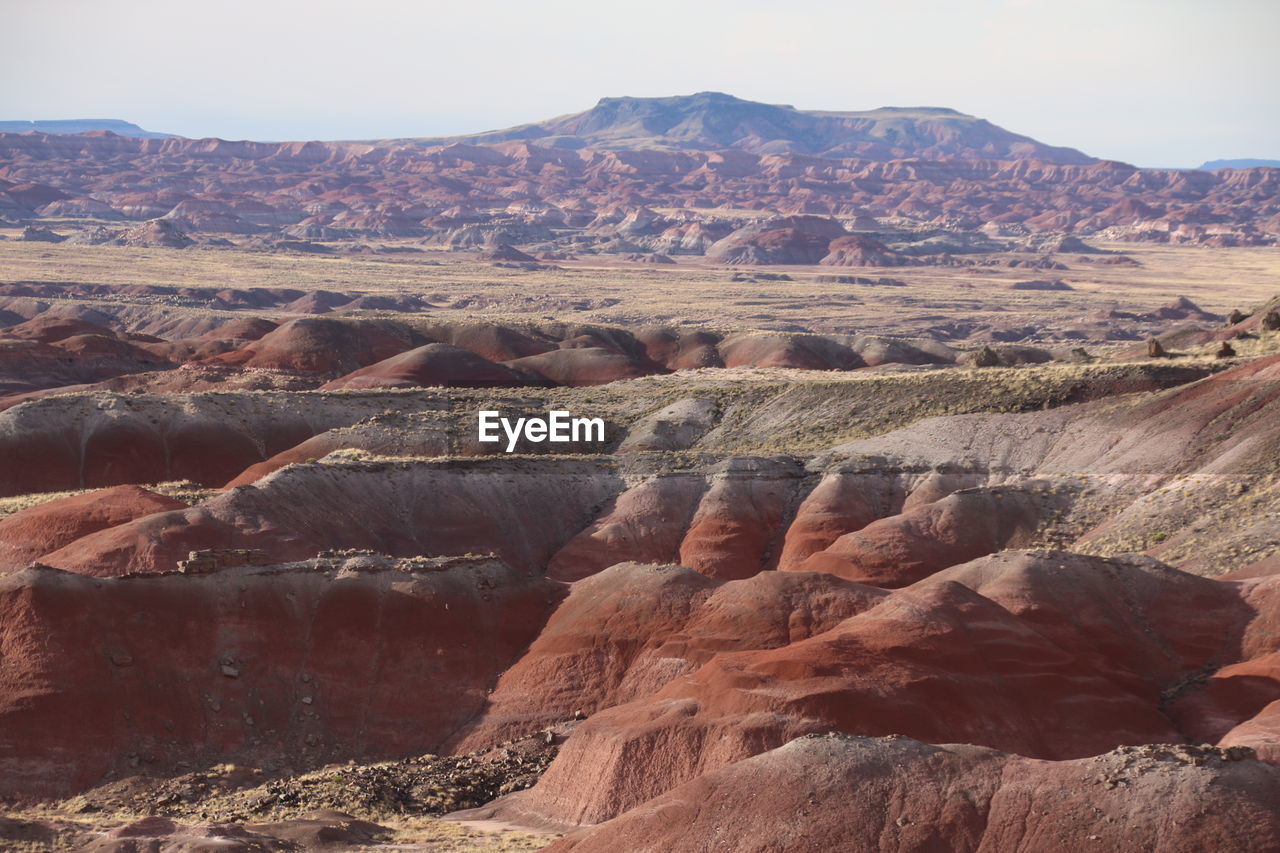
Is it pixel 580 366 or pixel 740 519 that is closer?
pixel 740 519

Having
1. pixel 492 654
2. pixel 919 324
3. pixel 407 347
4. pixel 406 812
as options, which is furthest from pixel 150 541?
Result: pixel 919 324

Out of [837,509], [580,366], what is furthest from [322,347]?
[837,509]

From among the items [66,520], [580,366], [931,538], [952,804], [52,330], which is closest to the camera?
[952,804]

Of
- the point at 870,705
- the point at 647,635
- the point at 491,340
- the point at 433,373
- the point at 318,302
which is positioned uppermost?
the point at 870,705

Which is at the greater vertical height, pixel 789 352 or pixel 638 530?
pixel 789 352

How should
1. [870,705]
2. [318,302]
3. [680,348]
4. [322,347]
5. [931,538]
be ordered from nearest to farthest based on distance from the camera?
1. [870,705]
2. [931,538]
3. [322,347]
4. [680,348]
5. [318,302]

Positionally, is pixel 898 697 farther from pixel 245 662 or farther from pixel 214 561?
pixel 214 561

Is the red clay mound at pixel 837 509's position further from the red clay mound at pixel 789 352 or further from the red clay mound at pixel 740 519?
the red clay mound at pixel 789 352
